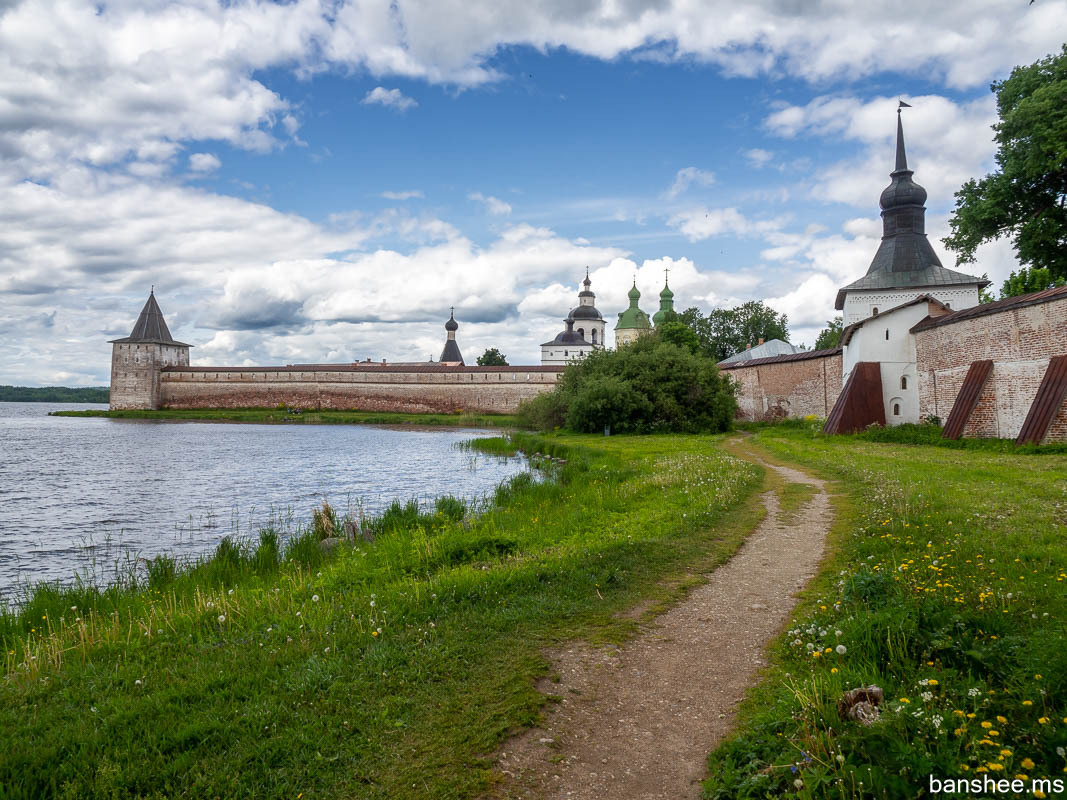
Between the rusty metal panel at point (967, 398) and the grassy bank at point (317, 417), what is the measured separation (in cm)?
2910

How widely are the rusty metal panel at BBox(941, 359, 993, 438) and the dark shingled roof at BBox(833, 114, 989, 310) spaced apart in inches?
667

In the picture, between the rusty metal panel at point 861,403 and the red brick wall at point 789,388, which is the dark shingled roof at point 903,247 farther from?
the rusty metal panel at point 861,403

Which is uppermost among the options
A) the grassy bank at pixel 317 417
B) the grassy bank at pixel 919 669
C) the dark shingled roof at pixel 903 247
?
the dark shingled roof at pixel 903 247

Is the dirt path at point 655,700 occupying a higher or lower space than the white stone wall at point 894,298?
lower

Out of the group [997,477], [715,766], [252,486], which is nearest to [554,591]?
[715,766]

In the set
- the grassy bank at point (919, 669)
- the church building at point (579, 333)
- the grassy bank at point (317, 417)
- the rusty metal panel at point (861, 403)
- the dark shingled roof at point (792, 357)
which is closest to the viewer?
the grassy bank at point (919, 669)

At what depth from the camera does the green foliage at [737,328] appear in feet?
196

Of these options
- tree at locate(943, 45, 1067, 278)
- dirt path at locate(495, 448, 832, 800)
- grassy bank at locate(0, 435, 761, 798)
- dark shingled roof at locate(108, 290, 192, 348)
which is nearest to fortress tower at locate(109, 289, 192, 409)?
dark shingled roof at locate(108, 290, 192, 348)

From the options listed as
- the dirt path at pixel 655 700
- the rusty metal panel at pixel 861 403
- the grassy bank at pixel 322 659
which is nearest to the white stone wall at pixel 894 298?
the rusty metal panel at pixel 861 403

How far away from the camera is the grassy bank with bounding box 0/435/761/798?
2.86 metres

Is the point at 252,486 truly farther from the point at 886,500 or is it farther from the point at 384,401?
the point at 384,401

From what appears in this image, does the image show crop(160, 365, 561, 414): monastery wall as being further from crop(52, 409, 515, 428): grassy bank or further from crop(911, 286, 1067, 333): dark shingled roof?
crop(911, 286, 1067, 333): dark shingled roof

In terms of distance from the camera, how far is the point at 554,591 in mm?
5234

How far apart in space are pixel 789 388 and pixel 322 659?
27.4 m
